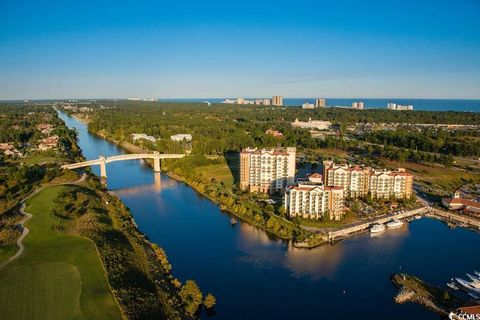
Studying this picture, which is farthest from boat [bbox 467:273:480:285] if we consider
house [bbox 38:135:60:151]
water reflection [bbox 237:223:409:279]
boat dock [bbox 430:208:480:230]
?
house [bbox 38:135:60:151]

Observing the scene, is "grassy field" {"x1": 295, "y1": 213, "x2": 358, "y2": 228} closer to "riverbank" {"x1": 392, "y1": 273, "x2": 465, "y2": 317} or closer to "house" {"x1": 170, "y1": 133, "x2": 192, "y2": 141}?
"riverbank" {"x1": 392, "y1": 273, "x2": 465, "y2": 317}

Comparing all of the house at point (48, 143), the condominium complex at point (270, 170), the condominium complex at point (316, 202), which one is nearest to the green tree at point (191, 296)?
the condominium complex at point (316, 202)

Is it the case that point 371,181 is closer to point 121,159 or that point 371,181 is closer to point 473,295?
point 473,295

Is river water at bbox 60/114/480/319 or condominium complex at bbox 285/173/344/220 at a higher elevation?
condominium complex at bbox 285/173/344/220

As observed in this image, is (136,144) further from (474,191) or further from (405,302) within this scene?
(405,302)

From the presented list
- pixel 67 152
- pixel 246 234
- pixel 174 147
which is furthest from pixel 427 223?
pixel 67 152
